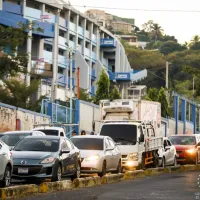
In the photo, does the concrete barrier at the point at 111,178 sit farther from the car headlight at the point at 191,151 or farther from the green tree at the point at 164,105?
the green tree at the point at 164,105

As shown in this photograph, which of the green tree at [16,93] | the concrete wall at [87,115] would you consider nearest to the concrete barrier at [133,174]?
the concrete wall at [87,115]

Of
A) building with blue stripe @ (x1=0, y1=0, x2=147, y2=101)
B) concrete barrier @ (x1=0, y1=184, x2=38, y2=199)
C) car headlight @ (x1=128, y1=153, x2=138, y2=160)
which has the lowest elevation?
concrete barrier @ (x1=0, y1=184, x2=38, y2=199)

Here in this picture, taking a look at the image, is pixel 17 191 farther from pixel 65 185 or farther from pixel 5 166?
pixel 65 185

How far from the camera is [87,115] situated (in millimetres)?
59969

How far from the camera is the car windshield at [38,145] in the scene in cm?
2529

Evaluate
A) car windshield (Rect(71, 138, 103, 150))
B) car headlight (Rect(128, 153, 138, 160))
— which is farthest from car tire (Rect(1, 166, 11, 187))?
car headlight (Rect(128, 153, 138, 160))

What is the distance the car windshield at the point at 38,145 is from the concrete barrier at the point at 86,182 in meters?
1.25

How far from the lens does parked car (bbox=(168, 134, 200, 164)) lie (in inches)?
1736

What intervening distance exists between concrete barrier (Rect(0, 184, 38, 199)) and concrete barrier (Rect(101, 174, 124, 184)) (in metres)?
6.49

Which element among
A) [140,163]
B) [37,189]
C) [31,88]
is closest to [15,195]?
[37,189]

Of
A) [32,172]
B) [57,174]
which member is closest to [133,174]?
[57,174]

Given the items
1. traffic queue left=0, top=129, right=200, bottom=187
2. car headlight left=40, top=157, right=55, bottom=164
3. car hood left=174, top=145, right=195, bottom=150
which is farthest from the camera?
car hood left=174, top=145, right=195, bottom=150

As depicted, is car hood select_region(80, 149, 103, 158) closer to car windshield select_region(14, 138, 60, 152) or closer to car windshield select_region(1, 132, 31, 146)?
car windshield select_region(1, 132, 31, 146)

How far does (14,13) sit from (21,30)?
5166cm
